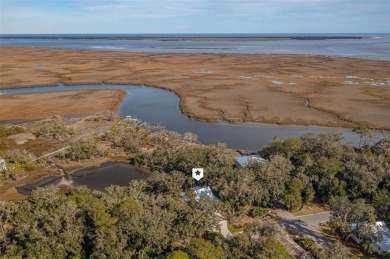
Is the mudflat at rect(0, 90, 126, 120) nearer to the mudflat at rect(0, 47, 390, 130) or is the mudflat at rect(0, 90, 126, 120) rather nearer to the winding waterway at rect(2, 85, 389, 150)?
the mudflat at rect(0, 47, 390, 130)

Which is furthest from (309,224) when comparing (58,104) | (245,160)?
(58,104)

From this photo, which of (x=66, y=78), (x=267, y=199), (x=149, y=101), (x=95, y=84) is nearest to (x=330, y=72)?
(x=149, y=101)

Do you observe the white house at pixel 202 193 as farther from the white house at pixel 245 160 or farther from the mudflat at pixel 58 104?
the mudflat at pixel 58 104

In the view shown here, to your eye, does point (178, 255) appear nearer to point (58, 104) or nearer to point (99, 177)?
point (99, 177)

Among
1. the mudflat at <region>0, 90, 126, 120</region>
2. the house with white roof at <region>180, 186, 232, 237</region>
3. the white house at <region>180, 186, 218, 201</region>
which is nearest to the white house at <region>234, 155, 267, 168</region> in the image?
the white house at <region>180, 186, 218, 201</region>

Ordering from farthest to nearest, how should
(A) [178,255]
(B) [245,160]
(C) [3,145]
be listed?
1. (C) [3,145]
2. (B) [245,160]
3. (A) [178,255]

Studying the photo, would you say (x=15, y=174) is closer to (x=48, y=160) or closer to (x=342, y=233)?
(x=48, y=160)

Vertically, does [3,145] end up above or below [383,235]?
above
